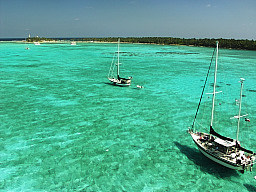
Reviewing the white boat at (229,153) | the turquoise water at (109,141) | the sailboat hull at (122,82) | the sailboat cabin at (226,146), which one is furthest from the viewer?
the sailboat hull at (122,82)

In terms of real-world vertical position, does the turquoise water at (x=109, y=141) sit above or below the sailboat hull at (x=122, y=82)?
below

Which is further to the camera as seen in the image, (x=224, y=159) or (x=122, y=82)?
(x=122, y=82)

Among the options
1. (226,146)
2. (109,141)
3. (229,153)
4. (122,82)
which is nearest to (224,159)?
(229,153)

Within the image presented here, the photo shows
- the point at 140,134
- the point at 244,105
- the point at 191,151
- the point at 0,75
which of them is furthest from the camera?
the point at 0,75

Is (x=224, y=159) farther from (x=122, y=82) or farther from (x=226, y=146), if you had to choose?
(x=122, y=82)

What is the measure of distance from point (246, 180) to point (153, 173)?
26.0 ft

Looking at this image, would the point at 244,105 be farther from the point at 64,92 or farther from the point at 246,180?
the point at 64,92

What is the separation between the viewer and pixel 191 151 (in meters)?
23.1

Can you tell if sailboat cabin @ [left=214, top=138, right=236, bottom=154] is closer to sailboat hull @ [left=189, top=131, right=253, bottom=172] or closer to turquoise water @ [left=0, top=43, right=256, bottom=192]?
sailboat hull @ [left=189, top=131, right=253, bottom=172]

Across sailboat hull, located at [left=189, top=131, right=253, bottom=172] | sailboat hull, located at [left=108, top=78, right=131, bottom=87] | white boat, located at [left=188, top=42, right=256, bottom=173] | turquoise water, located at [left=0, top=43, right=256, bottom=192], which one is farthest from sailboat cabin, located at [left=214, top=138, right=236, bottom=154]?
sailboat hull, located at [left=108, top=78, right=131, bottom=87]

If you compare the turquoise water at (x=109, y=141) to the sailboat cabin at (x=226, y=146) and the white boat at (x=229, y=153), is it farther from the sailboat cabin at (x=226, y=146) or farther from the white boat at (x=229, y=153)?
the sailboat cabin at (x=226, y=146)

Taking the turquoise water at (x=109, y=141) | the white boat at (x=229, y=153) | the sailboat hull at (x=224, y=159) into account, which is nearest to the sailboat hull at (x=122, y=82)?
the turquoise water at (x=109, y=141)

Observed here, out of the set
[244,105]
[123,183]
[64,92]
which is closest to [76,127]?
[123,183]

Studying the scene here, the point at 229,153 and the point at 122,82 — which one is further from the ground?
the point at 122,82
